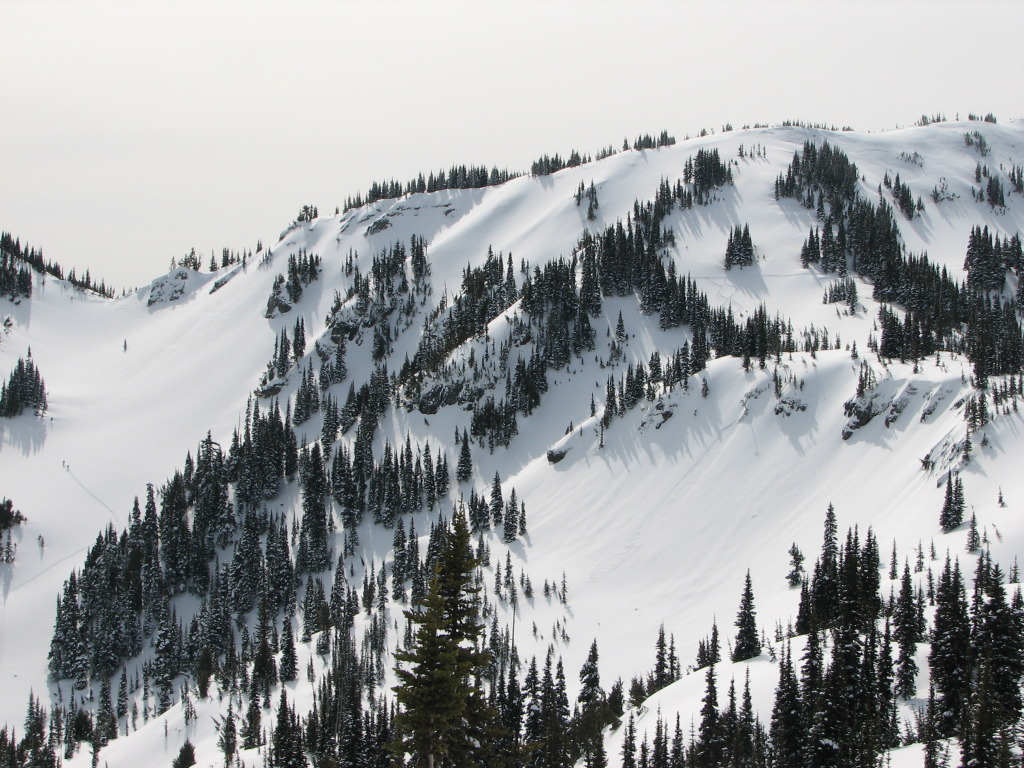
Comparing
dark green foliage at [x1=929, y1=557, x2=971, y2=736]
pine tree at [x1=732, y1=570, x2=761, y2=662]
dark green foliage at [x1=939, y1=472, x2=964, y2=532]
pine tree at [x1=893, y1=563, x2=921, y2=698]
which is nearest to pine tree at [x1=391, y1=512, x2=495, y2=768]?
dark green foliage at [x1=929, y1=557, x2=971, y2=736]

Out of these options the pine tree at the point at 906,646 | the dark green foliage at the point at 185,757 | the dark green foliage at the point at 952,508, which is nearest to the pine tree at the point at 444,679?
the pine tree at the point at 906,646

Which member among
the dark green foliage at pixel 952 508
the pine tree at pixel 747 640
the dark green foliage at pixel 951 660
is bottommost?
the dark green foliage at pixel 951 660

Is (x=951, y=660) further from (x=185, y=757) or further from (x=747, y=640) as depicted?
(x=185, y=757)

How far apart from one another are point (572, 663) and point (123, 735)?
322 ft

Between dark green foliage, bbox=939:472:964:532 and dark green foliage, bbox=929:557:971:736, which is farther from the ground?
dark green foliage, bbox=939:472:964:532

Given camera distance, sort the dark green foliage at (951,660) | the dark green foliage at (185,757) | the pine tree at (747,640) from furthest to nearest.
Answer: the dark green foliage at (185,757) < the pine tree at (747,640) < the dark green foliage at (951,660)

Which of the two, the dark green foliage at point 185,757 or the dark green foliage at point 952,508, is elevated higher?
the dark green foliage at point 952,508

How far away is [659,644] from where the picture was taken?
12275 centimetres

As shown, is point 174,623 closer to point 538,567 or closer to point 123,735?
point 123,735

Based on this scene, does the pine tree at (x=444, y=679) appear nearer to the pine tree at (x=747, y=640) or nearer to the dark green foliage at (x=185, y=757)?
the pine tree at (x=747, y=640)

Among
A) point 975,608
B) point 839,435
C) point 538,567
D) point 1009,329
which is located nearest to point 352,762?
point 975,608

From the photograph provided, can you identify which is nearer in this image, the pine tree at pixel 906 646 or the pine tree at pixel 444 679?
the pine tree at pixel 444 679

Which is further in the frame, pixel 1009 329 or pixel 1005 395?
pixel 1009 329

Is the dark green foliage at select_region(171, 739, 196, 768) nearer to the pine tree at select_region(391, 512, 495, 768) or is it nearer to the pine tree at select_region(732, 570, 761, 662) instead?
the pine tree at select_region(732, 570, 761, 662)
